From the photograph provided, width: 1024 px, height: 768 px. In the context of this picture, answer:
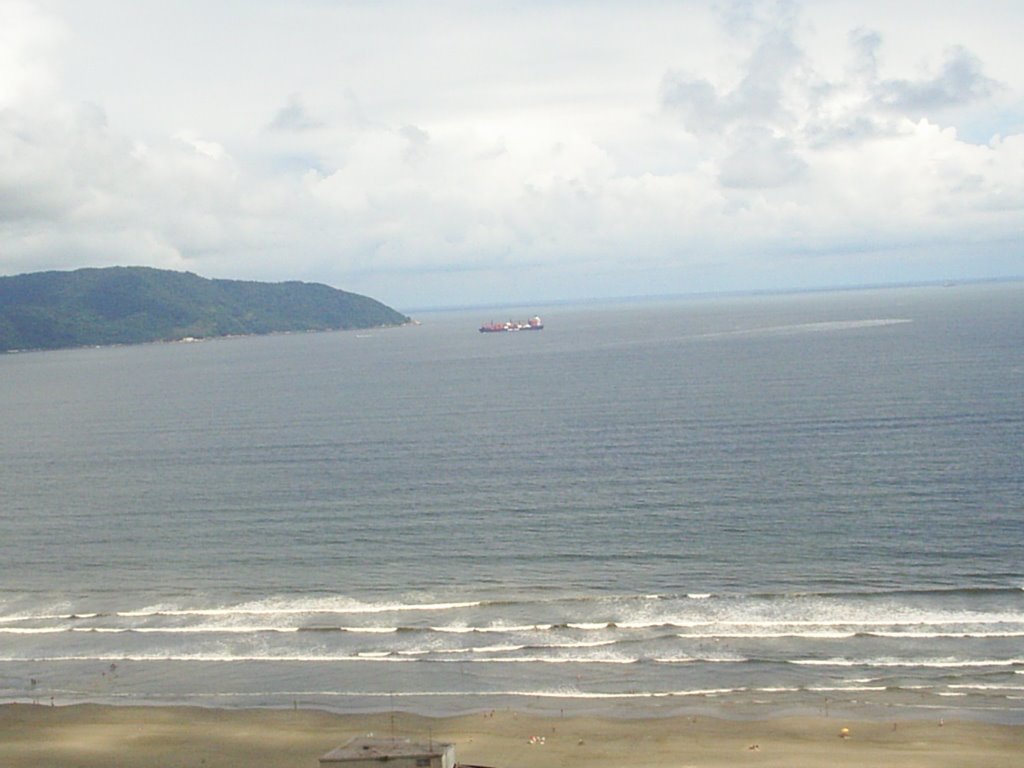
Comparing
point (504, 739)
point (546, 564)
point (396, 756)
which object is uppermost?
point (546, 564)

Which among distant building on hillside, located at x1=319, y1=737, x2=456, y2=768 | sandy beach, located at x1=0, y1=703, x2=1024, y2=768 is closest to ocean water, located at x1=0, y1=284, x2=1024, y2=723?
sandy beach, located at x1=0, y1=703, x2=1024, y2=768

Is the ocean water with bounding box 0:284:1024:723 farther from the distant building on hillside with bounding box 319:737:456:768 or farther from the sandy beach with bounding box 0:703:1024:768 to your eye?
the distant building on hillside with bounding box 319:737:456:768

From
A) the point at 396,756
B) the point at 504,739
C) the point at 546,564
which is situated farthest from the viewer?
the point at 546,564

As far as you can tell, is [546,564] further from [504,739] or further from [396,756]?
[396,756]

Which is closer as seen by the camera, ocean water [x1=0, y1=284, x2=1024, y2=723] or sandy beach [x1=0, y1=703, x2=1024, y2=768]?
sandy beach [x1=0, y1=703, x2=1024, y2=768]

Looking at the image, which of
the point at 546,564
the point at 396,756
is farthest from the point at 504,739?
the point at 546,564

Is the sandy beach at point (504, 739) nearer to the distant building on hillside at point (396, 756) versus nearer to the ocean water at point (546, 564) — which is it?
the ocean water at point (546, 564)
